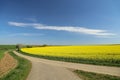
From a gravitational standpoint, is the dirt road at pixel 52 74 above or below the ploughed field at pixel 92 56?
below

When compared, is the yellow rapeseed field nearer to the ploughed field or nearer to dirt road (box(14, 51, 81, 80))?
the ploughed field

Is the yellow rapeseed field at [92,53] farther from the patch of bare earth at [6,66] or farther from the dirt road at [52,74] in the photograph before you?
the patch of bare earth at [6,66]

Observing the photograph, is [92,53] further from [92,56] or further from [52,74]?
[52,74]

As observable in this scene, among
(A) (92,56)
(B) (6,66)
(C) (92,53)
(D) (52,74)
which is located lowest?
(B) (6,66)

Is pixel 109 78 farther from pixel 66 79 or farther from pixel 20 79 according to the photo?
pixel 20 79

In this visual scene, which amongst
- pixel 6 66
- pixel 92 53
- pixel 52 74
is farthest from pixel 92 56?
pixel 52 74

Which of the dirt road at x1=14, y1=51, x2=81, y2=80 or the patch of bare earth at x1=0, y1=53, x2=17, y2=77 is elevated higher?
the dirt road at x1=14, y1=51, x2=81, y2=80

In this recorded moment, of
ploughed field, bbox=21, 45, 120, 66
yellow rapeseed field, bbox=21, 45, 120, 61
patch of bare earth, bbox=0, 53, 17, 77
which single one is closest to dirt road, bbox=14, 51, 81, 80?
patch of bare earth, bbox=0, 53, 17, 77

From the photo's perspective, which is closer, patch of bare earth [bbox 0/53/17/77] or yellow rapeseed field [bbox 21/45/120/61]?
patch of bare earth [bbox 0/53/17/77]

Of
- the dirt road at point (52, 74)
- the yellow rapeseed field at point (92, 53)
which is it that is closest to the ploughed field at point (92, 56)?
the yellow rapeseed field at point (92, 53)

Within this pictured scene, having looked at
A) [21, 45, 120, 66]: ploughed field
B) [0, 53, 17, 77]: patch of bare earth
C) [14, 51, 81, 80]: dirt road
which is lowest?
[0, 53, 17, 77]: patch of bare earth

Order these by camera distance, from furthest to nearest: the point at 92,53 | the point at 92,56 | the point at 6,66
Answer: the point at 92,53 < the point at 92,56 < the point at 6,66

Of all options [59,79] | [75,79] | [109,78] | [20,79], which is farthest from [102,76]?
[20,79]

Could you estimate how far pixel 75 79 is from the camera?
1259cm
